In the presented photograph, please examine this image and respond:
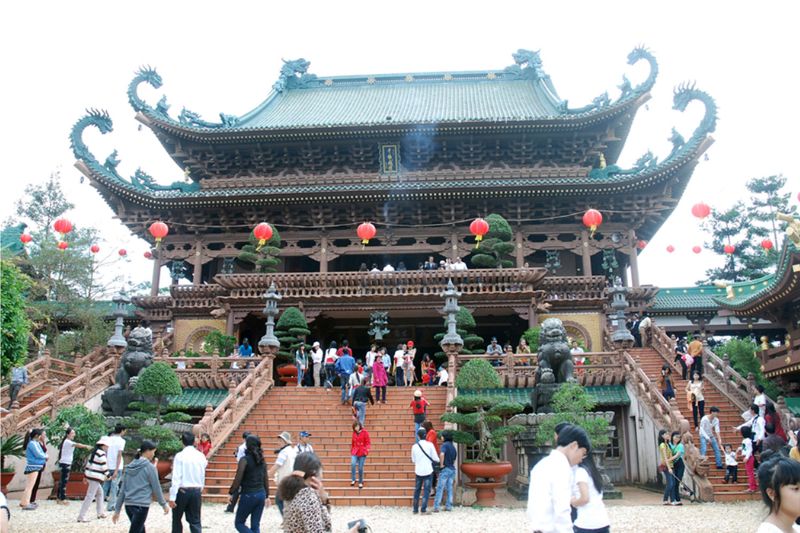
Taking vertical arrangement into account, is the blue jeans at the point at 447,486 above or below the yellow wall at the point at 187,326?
below

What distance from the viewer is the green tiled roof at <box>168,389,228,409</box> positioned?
1603 centimetres

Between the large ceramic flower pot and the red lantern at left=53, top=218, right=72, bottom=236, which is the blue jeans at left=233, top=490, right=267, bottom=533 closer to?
the large ceramic flower pot

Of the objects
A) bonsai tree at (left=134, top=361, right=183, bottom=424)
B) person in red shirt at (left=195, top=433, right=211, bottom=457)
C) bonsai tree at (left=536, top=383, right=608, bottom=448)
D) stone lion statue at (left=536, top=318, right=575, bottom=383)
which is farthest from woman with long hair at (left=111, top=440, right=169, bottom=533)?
stone lion statue at (left=536, top=318, right=575, bottom=383)

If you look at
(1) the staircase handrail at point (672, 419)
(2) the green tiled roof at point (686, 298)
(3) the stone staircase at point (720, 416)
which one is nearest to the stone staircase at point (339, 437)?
(1) the staircase handrail at point (672, 419)

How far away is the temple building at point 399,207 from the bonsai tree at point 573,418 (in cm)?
849

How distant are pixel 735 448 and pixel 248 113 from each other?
973 inches

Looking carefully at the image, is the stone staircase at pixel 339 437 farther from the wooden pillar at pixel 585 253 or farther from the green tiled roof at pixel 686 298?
the green tiled roof at pixel 686 298

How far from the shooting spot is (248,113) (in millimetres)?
29922

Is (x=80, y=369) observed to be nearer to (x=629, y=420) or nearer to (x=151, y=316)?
(x=151, y=316)

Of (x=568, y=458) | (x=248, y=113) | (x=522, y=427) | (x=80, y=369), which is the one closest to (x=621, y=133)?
(x=248, y=113)

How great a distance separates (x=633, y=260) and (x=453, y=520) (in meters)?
16.3

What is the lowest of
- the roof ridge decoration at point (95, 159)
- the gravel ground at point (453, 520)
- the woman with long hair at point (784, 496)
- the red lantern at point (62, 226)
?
the gravel ground at point (453, 520)

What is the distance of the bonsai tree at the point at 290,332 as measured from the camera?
1858 cm

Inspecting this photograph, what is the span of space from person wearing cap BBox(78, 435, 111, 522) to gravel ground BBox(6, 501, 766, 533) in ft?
0.70
